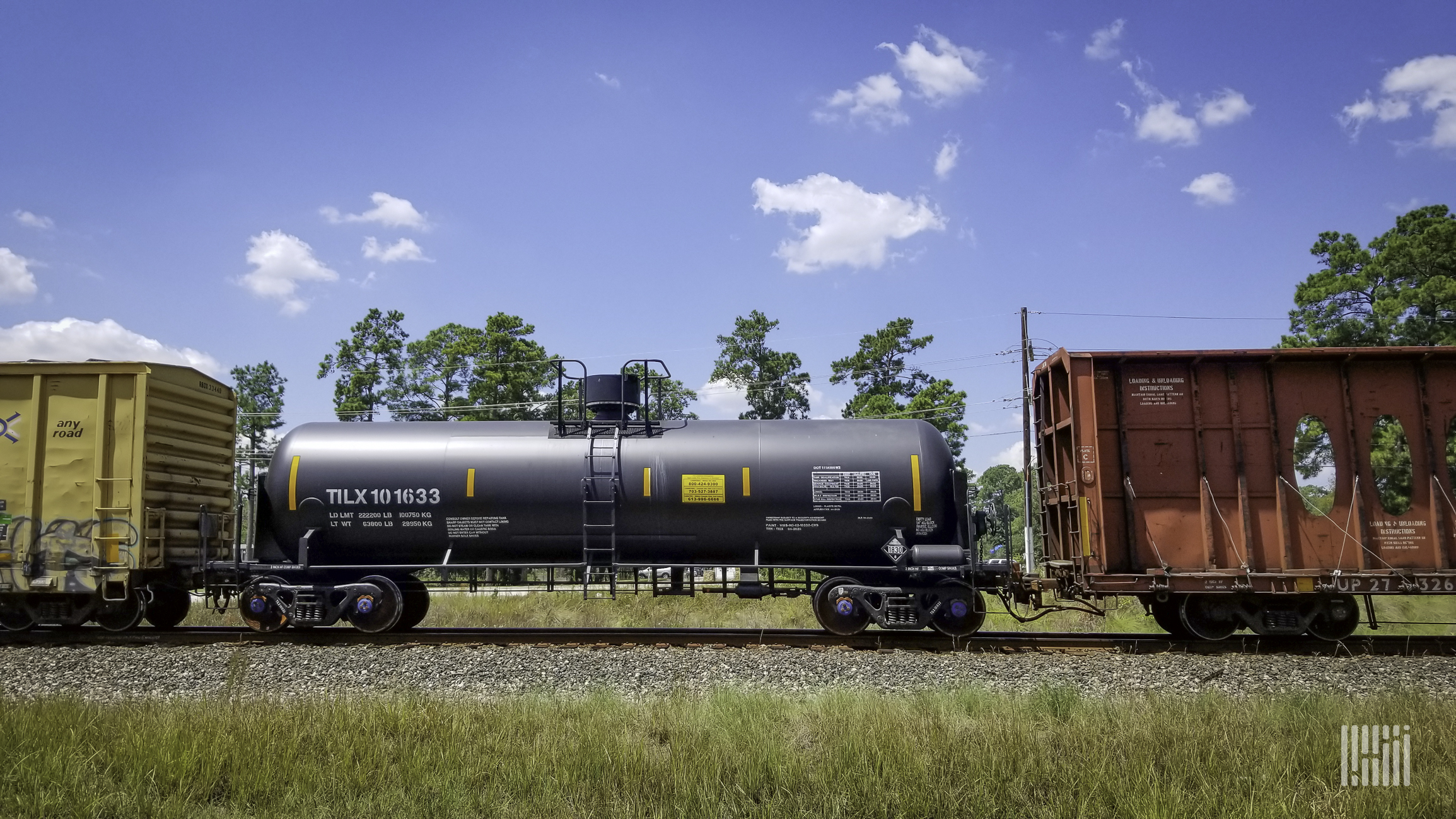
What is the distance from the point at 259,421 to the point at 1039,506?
5373 cm

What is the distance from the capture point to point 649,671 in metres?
9.88

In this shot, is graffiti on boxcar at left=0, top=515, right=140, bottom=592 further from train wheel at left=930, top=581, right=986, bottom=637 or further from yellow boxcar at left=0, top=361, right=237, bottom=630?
train wheel at left=930, top=581, right=986, bottom=637

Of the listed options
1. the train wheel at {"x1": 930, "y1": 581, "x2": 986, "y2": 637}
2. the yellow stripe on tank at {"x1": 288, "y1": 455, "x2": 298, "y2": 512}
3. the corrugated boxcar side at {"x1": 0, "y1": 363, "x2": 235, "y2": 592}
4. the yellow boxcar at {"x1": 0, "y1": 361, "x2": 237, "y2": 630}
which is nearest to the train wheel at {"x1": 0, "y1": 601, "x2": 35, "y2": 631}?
the yellow boxcar at {"x1": 0, "y1": 361, "x2": 237, "y2": 630}

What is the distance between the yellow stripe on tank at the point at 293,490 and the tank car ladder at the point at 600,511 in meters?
4.22

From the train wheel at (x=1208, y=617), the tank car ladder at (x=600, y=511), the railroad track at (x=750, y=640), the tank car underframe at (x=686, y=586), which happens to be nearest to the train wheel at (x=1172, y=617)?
the train wheel at (x=1208, y=617)

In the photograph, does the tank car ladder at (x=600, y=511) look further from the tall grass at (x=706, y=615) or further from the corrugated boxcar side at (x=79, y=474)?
the corrugated boxcar side at (x=79, y=474)

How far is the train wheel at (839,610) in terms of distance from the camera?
11.8 m

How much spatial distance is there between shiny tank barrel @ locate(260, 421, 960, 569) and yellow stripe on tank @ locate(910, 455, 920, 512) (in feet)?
0.07

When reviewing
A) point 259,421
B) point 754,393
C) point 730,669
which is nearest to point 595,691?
point 730,669

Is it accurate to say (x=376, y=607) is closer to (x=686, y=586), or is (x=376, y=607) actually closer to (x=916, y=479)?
(x=686, y=586)

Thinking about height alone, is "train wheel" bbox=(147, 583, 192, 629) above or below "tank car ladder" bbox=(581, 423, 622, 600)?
below

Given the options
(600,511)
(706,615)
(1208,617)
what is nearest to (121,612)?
(600,511)

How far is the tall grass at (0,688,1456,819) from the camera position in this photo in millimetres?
5176

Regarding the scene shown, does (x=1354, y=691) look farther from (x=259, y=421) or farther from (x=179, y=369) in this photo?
(x=259, y=421)
